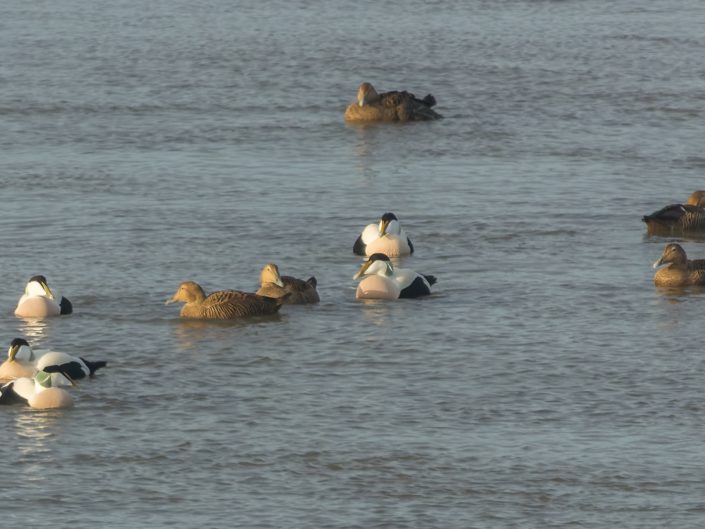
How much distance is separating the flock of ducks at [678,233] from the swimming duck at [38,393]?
27.8 feet

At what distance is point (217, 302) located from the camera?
22.2 m

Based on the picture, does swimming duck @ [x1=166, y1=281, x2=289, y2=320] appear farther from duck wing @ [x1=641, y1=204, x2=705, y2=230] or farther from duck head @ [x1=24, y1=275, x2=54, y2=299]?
duck wing @ [x1=641, y1=204, x2=705, y2=230]

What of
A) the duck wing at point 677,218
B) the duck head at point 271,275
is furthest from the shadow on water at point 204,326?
the duck wing at point 677,218

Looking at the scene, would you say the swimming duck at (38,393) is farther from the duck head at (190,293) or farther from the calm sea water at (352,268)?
the duck head at (190,293)

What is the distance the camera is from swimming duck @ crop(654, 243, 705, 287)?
2384 cm

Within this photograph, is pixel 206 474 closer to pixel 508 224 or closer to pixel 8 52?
pixel 508 224

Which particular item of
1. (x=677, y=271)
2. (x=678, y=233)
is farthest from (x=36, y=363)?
(x=678, y=233)

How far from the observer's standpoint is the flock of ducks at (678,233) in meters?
23.9

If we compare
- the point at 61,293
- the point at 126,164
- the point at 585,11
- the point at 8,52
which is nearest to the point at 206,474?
the point at 61,293

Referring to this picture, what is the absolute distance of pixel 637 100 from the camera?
37062mm

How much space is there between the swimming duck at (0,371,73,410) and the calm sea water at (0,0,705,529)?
0.55ft

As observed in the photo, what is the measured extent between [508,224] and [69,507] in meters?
12.3

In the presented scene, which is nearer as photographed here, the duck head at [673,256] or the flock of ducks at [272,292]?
the flock of ducks at [272,292]

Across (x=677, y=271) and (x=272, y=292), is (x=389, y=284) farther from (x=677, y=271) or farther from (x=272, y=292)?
(x=677, y=271)
